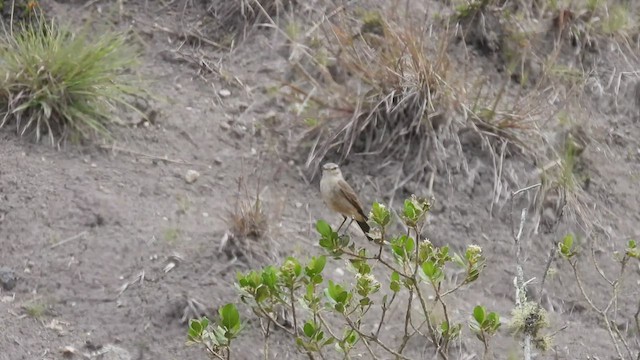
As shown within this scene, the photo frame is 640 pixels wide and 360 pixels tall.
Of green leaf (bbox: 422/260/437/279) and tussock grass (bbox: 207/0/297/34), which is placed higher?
green leaf (bbox: 422/260/437/279)

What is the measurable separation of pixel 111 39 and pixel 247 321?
241 cm

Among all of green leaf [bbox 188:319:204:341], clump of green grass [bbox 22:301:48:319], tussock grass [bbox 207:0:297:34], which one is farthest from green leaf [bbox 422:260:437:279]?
tussock grass [bbox 207:0:297:34]

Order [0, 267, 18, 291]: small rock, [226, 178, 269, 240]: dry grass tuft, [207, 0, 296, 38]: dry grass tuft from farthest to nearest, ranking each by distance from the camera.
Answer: [207, 0, 296, 38]: dry grass tuft < [226, 178, 269, 240]: dry grass tuft < [0, 267, 18, 291]: small rock

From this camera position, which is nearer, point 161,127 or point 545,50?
point 161,127

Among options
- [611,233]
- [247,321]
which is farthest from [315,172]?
[611,233]

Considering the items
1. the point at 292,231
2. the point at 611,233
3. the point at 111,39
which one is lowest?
the point at 611,233

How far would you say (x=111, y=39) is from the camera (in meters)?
6.47

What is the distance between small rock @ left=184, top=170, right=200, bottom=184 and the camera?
233 inches

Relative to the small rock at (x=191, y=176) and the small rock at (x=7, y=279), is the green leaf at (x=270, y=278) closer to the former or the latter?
the small rock at (x=7, y=279)

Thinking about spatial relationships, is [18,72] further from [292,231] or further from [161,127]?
[292,231]

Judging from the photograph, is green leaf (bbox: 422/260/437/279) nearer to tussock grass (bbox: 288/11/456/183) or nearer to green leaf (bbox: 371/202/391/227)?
green leaf (bbox: 371/202/391/227)

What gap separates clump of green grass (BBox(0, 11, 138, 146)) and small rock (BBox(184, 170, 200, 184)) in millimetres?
534

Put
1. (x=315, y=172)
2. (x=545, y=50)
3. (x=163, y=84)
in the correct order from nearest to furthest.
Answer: (x=315, y=172)
(x=163, y=84)
(x=545, y=50)

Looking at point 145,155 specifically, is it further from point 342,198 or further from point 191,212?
point 342,198
